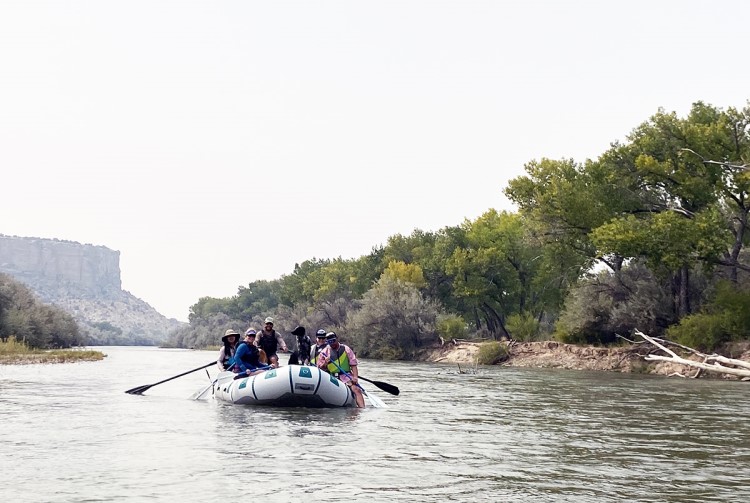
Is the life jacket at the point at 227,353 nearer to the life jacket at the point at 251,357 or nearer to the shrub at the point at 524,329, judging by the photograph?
the life jacket at the point at 251,357

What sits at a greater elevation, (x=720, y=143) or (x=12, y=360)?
(x=720, y=143)

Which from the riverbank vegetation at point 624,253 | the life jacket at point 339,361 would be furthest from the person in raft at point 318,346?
the riverbank vegetation at point 624,253

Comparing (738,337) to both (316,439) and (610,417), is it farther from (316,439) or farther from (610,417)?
(316,439)

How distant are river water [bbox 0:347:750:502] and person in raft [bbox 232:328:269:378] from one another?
1.18 m

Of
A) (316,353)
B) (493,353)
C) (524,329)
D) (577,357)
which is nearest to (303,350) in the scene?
(316,353)

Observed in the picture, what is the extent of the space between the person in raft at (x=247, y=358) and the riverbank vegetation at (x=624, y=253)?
18.9 m

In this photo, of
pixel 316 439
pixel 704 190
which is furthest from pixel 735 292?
pixel 316 439

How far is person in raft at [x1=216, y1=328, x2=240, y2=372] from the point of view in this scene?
24.9 m

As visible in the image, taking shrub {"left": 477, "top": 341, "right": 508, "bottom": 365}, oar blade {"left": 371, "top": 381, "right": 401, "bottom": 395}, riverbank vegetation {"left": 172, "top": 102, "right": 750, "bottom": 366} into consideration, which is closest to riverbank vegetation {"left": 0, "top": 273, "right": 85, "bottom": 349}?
riverbank vegetation {"left": 172, "top": 102, "right": 750, "bottom": 366}

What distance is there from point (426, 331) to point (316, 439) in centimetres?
5322

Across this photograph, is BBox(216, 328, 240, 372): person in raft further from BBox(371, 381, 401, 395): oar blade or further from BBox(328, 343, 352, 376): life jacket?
BBox(371, 381, 401, 395): oar blade

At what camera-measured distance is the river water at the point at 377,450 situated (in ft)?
37.0

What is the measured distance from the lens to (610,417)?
68.3ft

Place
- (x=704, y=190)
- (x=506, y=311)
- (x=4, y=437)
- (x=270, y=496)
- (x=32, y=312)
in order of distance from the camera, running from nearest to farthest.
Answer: (x=270, y=496), (x=4, y=437), (x=704, y=190), (x=32, y=312), (x=506, y=311)
